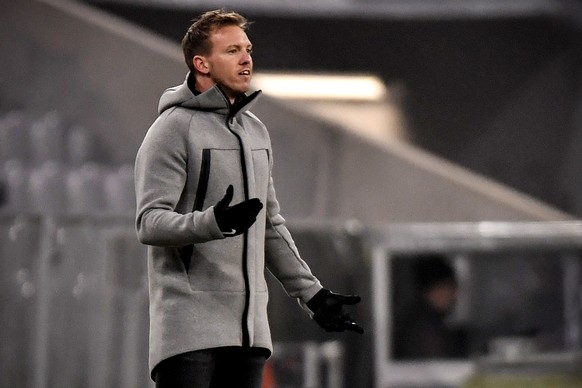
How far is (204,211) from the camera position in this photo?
2.61 metres

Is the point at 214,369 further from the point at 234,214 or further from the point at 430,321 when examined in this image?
the point at 430,321

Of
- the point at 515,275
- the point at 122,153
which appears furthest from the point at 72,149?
the point at 515,275

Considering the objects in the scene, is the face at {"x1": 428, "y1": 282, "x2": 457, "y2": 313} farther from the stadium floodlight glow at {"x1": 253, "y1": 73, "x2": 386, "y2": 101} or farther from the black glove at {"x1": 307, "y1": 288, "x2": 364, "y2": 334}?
the stadium floodlight glow at {"x1": 253, "y1": 73, "x2": 386, "y2": 101}

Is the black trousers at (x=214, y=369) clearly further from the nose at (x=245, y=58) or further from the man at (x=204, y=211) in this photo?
the nose at (x=245, y=58)

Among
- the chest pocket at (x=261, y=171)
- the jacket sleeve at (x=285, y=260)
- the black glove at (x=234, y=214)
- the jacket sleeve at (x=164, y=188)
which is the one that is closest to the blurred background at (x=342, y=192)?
the jacket sleeve at (x=285, y=260)

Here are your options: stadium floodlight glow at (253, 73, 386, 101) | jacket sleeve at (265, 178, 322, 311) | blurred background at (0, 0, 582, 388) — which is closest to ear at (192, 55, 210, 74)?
jacket sleeve at (265, 178, 322, 311)

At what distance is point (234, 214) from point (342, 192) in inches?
267

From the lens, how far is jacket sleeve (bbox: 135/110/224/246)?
2605mm

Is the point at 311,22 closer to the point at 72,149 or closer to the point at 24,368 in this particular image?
the point at 72,149

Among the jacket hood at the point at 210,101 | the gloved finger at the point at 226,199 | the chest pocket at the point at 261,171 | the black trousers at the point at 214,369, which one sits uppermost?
the jacket hood at the point at 210,101

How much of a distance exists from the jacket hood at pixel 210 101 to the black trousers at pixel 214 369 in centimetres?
56

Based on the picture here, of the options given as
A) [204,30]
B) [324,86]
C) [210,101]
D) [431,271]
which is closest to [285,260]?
[210,101]

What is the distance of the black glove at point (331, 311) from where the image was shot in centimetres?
291

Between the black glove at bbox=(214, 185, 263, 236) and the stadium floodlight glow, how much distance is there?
11324mm
